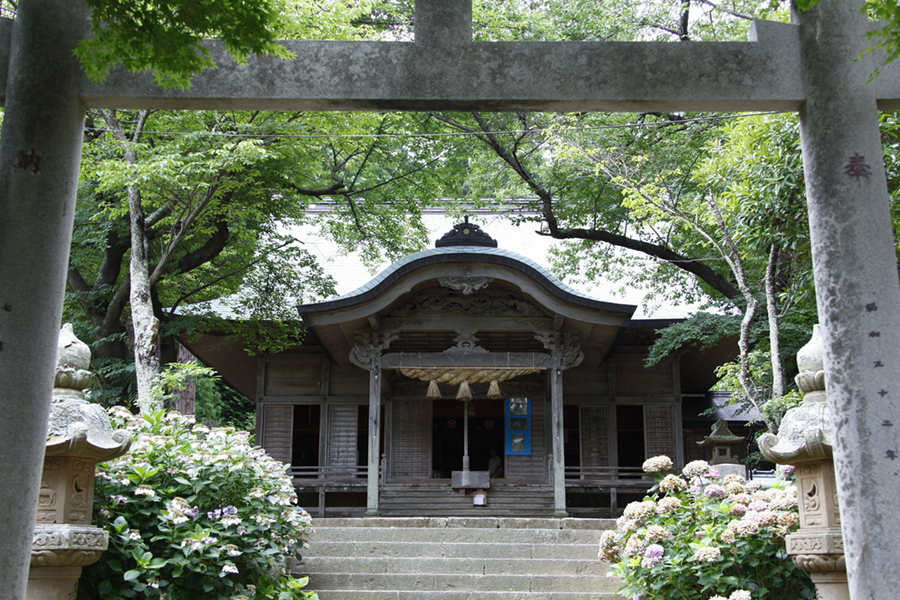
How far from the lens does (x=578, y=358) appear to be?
13.3 m

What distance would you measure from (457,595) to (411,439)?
24.9 feet

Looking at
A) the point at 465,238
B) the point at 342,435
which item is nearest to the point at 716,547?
the point at 465,238

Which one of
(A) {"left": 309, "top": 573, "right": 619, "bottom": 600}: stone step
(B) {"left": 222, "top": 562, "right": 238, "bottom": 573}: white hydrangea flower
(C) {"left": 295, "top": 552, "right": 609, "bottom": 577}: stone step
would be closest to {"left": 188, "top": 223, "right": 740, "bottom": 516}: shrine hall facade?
(C) {"left": 295, "top": 552, "right": 609, "bottom": 577}: stone step

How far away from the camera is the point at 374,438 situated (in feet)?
41.6

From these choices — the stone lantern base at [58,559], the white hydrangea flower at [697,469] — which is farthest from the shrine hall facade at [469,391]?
the stone lantern base at [58,559]

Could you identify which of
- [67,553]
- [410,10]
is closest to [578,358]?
[410,10]

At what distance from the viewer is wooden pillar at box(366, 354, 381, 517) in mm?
12516

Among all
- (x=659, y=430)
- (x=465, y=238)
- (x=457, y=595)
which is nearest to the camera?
(x=457, y=595)

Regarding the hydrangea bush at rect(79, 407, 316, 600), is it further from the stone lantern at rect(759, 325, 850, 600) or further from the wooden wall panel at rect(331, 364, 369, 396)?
the wooden wall panel at rect(331, 364, 369, 396)

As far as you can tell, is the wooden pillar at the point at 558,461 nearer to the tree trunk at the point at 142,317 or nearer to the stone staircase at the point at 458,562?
the stone staircase at the point at 458,562

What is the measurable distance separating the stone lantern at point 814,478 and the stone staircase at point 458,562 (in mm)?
3212

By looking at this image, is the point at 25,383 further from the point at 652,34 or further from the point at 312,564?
the point at 652,34

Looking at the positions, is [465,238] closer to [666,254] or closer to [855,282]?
[666,254]

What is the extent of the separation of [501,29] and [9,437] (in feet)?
45.3
